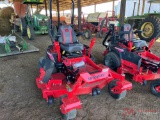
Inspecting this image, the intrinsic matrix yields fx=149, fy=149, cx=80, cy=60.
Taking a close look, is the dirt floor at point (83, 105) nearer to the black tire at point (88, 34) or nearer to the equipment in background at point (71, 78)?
the equipment in background at point (71, 78)

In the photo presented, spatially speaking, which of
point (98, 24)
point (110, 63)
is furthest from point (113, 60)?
point (98, 24)

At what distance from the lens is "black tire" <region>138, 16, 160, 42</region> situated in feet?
18.5

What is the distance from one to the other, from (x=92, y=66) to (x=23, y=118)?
1.35 meters

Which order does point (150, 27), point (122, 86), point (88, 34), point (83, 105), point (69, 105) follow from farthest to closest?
point (88, 34) < point (150, 27) < point (83, 105) < point (122, 86) < point (69, 105)

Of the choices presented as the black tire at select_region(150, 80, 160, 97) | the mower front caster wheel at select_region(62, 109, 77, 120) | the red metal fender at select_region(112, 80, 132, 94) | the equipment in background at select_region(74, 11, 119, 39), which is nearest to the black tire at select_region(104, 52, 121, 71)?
the black tire at select_region(150, 80, 160, 97)

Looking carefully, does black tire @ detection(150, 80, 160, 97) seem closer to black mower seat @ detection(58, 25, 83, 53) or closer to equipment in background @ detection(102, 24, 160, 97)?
equipment in background @ detection(102, 24, 160, 97)

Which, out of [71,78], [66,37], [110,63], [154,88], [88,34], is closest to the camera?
[71,78]

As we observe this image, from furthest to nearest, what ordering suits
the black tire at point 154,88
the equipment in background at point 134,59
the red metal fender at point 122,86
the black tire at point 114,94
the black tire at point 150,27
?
the black tire at point 150,27 < the equipment in background at point 134,59 < the black tire at point 154,88 < the black tire at point 114,94 < the red metal fender at point 122,86

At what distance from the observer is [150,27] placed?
6.04m

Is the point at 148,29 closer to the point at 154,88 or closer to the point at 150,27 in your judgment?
the point at 150,27

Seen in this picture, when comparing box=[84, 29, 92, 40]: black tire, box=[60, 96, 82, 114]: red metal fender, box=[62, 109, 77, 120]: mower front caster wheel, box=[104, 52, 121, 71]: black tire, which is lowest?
box=[62, 109, 77, 120]: mower front caster wheel

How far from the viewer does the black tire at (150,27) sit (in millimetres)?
5629

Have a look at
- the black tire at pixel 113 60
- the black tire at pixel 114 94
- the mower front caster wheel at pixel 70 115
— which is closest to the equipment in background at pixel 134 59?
the black tire at pixel 113 60

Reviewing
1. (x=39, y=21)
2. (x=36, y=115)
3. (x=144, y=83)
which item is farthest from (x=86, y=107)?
(x=39, y=21)
